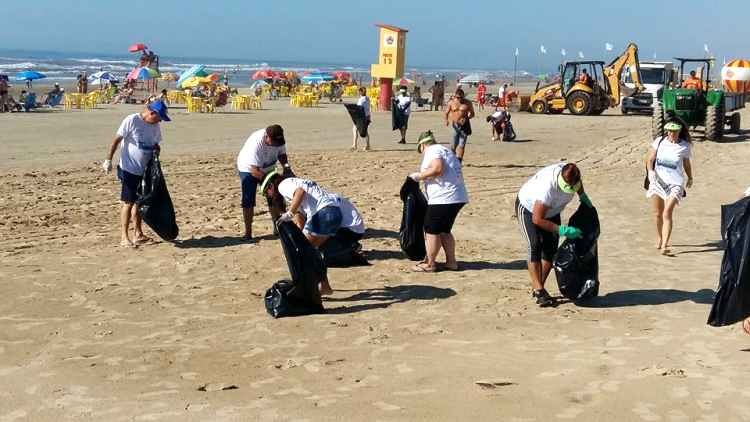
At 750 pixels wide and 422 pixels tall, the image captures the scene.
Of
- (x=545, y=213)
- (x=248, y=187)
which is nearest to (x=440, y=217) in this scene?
(x=545, y=213)

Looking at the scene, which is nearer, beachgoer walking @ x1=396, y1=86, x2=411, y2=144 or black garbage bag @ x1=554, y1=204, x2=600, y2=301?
black garbage bag @ x1=554, y1=204, x2=600, y2=301

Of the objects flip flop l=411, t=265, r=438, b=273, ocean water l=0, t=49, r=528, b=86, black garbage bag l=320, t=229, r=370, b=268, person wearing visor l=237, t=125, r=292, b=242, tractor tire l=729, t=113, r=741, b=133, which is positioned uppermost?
ocean water l=0, t=49, r=528, b=86

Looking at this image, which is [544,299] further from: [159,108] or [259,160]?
[159,108]

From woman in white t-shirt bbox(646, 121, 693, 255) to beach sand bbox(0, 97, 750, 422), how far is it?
49cm

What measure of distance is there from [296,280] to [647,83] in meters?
30.3

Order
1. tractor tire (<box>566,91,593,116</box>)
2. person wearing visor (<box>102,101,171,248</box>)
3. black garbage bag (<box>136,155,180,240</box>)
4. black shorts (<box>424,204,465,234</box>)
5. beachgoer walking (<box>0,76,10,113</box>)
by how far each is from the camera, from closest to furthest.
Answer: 1. black shorts (<box>424,204,465,234</box>)
2. person wearing visor (<box>102,101,171,248</box>)
3. black garbage bag (<box>136,155,180,240</box>)
4. beachgoer walking (<box>0,76,10,113</box>)
5. tractor tire (<box>566,91,593,116</box>)

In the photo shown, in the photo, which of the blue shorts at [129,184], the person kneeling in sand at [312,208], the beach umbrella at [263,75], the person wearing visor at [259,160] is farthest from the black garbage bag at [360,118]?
the beach umbrella at [263,75]

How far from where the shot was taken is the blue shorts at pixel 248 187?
8.73 m

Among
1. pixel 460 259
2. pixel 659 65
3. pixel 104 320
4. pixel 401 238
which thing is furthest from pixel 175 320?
pixel 659 65

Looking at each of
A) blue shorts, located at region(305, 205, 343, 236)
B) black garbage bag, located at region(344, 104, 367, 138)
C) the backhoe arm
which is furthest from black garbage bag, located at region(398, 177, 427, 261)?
the backhoe arm

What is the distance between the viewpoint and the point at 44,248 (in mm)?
8711

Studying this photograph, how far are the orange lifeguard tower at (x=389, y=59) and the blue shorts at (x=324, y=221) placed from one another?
2532cm

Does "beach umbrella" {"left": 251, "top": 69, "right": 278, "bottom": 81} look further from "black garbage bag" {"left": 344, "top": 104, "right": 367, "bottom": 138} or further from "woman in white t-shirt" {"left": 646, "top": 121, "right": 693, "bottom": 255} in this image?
"woman in white t-shirt" {"left": 646, "top": 121, "right": 693, "bottom": 255}

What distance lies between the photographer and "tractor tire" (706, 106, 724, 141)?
19031 millimetres
